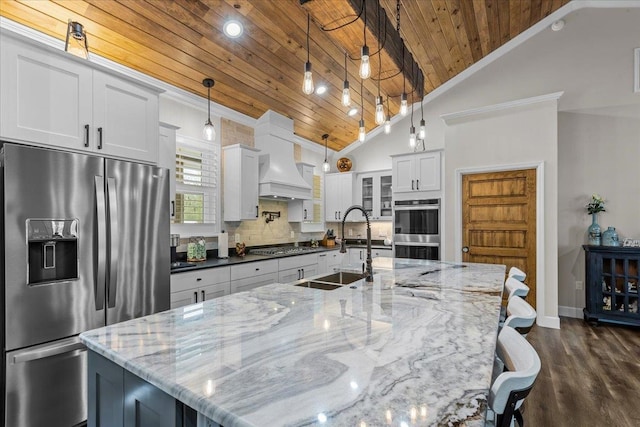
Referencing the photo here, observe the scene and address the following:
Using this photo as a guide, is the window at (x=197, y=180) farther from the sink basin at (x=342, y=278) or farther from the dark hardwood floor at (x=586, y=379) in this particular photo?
the dark hardwood floor at (x=586, y=379)

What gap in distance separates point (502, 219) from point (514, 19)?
2723 millimetres

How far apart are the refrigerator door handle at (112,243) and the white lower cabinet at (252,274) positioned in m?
1.40

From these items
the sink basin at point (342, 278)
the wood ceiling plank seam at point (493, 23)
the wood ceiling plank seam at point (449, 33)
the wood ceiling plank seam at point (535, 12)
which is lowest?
the sink basin at point (342, 278)

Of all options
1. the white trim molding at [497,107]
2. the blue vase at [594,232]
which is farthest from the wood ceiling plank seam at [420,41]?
the blue vase at [594,232]

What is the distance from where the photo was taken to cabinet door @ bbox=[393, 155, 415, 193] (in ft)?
16.3

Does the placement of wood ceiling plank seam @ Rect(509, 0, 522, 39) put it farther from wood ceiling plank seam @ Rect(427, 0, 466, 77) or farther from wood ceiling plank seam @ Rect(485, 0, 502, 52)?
wood ceiling plank seam @ Rect(427, 0, 466, 77)

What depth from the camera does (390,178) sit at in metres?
5.65

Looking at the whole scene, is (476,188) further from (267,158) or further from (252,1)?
(252,1)

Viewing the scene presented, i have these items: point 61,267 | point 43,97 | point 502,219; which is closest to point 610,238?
point 502,219

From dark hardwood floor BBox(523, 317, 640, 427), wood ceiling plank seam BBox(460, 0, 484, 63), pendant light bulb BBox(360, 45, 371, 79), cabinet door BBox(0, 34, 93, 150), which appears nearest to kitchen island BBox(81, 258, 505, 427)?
dark hardwood floor BBox(523, 317, 640, 427)

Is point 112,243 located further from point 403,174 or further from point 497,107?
point 497,107

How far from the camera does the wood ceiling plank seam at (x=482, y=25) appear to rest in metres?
3.78

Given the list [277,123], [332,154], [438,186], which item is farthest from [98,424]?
[332,154]

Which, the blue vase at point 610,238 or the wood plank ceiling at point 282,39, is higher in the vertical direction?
the wood plank ceiling at point 282,39
